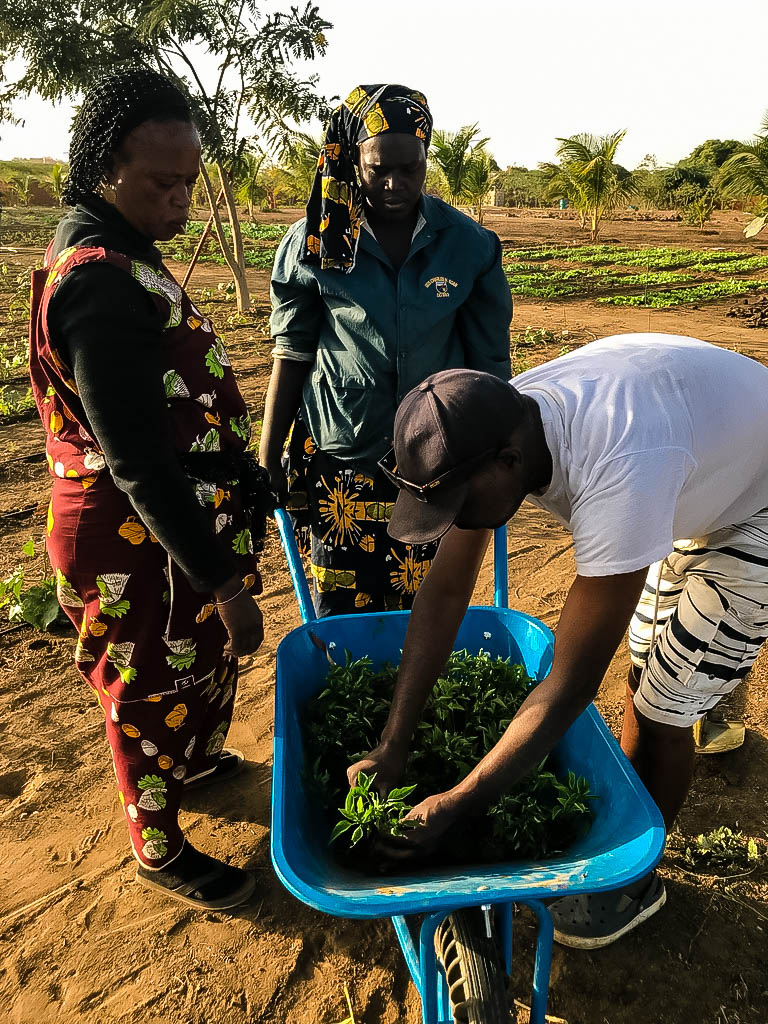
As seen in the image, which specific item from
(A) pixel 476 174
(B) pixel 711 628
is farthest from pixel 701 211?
(B) pixel 711 628

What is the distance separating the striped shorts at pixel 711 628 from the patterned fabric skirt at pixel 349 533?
837mm

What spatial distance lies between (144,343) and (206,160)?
958 cm

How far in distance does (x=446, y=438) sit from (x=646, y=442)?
0.39m

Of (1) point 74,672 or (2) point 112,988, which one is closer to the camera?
(2) point 112,988

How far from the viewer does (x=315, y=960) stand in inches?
83.7

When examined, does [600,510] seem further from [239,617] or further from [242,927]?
[242,927]

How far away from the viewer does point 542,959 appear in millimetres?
1421

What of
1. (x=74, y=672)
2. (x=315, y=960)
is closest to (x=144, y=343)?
(x=315, y=960)

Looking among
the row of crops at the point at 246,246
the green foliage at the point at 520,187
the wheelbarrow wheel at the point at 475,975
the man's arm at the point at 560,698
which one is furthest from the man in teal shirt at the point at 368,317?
the green foliage at the point at 520,187

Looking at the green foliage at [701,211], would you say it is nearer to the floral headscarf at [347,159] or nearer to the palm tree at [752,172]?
the palm tree at [752,172]

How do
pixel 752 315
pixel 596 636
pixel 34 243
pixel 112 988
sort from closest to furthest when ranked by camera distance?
1. pixel 596 636
2. pixel 112 988
3. pixel 752 315
4. pixel 34 243

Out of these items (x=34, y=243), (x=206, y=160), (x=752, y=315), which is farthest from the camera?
(x=34, y=243)

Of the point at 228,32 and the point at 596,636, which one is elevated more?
the point at 228,32

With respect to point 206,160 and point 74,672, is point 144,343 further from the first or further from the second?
point 206,160
